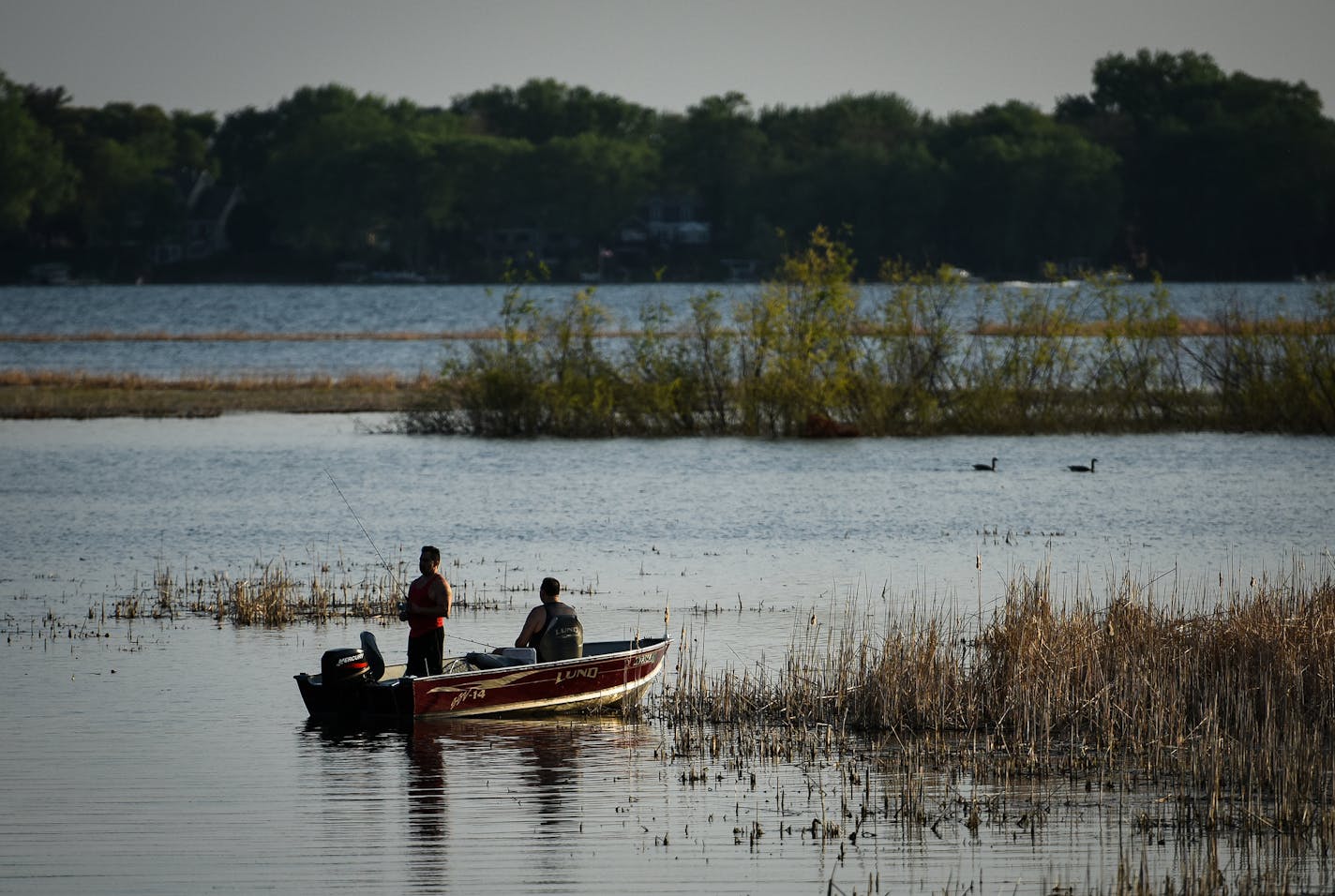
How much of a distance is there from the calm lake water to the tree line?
99.8 metres

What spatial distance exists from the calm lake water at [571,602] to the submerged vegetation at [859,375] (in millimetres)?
1559

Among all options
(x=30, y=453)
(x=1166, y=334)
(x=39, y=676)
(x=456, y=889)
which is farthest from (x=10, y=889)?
(x=1166, y=334)

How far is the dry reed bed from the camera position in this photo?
48.5 ft

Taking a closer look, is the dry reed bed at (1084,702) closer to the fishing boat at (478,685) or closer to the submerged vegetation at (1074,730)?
the submerged vegetation at (1074,730)

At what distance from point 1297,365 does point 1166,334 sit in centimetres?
355

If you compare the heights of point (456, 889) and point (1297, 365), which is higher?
point (1297, 365)

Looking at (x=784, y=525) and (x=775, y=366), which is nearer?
(x=784, y=525)

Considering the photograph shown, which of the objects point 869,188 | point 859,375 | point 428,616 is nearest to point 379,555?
point 428,616

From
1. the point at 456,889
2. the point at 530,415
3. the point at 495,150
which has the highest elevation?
the point at 495,150

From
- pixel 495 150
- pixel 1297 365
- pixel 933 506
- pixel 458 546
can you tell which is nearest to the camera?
pixel 458 546

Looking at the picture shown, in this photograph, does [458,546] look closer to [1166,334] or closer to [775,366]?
[775,366]

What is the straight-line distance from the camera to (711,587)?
84.2ft

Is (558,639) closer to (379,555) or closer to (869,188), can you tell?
(379,555)

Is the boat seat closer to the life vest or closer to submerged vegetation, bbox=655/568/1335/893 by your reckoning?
the life vest
